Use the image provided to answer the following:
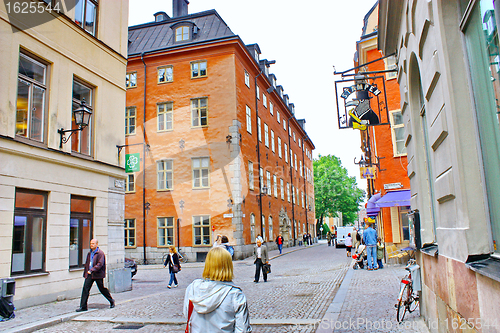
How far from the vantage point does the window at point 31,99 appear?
10.5 m

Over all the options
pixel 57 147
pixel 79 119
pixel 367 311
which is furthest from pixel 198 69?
pixel 367 311

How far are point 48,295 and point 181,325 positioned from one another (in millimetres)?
5021

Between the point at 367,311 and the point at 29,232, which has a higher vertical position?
the point at 29,232

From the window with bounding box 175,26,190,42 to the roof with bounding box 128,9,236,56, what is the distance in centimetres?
42

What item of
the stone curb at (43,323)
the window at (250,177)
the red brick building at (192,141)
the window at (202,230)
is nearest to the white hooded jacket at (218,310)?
the stone curb at (43,323)

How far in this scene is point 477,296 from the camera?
3395 mm

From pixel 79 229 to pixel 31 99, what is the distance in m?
4.02

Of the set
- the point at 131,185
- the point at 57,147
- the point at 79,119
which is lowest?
the point at 57,147

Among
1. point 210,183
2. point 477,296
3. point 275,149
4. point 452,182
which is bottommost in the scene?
point 477,296

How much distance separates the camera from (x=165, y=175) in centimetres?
2733

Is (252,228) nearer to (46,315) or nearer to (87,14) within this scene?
(87,14)

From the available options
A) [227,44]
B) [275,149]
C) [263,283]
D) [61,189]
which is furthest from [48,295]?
[275,149]

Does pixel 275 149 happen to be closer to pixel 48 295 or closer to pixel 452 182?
pixel 48 295

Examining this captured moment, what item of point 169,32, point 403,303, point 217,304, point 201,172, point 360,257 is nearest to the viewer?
point 217,304
